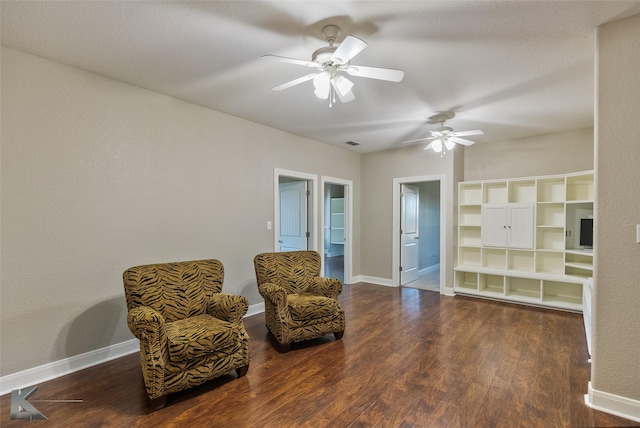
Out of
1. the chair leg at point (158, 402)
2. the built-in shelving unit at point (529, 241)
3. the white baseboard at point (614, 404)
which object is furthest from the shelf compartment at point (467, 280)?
the chair leg at point (158, 402)

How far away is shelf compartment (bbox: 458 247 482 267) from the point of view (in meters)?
5.30

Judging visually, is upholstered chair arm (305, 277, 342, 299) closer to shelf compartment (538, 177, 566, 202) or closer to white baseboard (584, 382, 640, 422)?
white baseboard (584, 382, 640, 422)

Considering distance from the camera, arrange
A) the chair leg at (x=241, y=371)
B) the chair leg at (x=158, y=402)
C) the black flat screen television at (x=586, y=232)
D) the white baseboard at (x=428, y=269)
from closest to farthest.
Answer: the chair leg at (x=158, y=402), the chair leg at (x=241, y=371), the black flat screen television at (x=586, y=232), the white baseboard at (x=428, y=269)

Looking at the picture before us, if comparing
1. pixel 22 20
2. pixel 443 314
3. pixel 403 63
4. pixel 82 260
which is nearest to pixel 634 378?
pixel 443 314

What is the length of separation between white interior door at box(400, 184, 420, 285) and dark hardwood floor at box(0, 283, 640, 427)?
2306 millimetres

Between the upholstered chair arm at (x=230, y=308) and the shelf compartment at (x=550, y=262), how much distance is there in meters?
4.34

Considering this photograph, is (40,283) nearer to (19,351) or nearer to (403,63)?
(19,351)

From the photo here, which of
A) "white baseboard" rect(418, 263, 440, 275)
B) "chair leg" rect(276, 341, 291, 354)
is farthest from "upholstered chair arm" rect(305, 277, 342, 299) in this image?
"white baseboard" rect(418, 263, 440, 275)

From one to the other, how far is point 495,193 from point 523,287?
154cm

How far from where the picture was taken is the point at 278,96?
331 centimetres

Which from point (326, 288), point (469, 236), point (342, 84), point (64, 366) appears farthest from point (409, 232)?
point (64, 366)

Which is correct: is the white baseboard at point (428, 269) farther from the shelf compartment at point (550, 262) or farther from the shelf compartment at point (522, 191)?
the shelf compartment at point (522, 191)

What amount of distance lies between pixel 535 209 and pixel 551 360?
2.43 meters

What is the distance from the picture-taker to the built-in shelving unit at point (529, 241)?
4430mm
